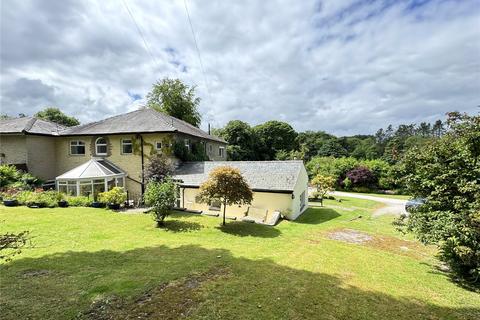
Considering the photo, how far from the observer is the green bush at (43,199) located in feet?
52.2

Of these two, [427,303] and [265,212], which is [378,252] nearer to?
[427,303]

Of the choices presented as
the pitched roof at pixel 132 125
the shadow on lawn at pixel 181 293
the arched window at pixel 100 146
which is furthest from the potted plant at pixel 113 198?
the shadow on lawn at pixel 181 293

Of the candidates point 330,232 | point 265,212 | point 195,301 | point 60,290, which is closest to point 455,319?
point 195,301

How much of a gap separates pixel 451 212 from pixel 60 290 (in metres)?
11.9

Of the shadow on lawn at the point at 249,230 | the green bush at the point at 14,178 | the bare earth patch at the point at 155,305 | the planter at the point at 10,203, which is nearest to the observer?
the bare earth patch at the point at 155,305

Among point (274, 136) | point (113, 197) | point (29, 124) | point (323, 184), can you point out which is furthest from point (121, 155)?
point (274, 136)

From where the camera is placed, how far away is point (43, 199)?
53.3 feet

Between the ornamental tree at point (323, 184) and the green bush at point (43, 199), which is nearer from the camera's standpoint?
the green bush at point (43, 199)

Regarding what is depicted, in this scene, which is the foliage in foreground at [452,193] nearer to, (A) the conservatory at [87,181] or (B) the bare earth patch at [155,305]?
(B) the bare earth patch at [155,305]

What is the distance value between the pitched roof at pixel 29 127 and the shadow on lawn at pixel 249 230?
1854cm

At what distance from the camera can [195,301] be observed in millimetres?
5852

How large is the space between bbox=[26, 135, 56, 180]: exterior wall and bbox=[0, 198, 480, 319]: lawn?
31.1ft

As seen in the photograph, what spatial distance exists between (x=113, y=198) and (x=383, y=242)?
658 inches

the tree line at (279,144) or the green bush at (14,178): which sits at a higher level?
the tree line at (279,144)
